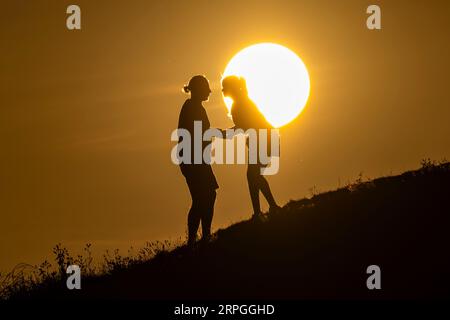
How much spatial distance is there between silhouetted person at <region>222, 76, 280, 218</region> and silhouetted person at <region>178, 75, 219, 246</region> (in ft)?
3.20

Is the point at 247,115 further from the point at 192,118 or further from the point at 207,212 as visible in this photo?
the point at 207,212

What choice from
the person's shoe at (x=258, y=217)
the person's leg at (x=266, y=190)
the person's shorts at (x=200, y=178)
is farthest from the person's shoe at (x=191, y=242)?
the person's leg at (x=266, y=190)

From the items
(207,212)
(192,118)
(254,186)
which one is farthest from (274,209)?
(192,118)

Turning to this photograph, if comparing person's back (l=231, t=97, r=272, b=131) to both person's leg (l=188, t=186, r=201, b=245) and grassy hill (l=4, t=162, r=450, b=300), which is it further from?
person's leg (l=188, t=186, r=201, b=245)

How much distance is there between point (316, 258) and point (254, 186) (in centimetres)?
325

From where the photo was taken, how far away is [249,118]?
56.4ft

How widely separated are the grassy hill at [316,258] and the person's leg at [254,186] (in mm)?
333

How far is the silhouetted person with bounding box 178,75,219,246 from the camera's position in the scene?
53.1ft
